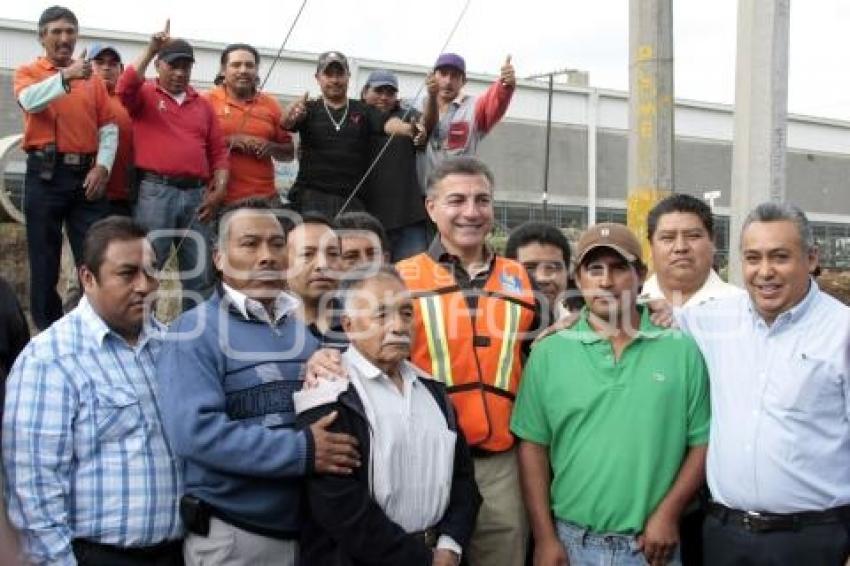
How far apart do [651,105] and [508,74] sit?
1.34m

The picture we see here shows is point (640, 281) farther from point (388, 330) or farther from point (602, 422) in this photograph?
point (388, 330)

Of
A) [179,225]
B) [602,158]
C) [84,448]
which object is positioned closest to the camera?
[84,448]

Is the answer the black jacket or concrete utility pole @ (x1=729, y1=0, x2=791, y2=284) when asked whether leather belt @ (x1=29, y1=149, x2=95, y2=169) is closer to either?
the black jacket

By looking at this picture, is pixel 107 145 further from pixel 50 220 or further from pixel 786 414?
pixel 786 414

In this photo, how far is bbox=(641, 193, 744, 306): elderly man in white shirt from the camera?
4.59 metres

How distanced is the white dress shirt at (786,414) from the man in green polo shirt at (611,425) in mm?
111

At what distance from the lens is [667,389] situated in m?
3.76

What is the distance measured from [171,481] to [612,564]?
151 cm

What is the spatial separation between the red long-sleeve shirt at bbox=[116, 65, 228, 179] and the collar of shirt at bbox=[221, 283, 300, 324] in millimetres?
3043

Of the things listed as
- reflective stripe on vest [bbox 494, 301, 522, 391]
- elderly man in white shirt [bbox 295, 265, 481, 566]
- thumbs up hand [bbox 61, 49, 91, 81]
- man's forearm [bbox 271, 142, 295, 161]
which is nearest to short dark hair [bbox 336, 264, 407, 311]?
elderly man in white shirt [bbox 295, 265, 481, 566]

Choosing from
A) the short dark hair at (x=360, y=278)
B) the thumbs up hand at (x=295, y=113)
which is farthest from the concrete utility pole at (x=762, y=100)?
the short dark hair at (x=360, y=278)

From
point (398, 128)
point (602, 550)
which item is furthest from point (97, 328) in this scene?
point (398, 128)

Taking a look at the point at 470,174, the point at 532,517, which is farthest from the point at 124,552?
the point at 470,174

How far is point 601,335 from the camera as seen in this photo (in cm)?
390
